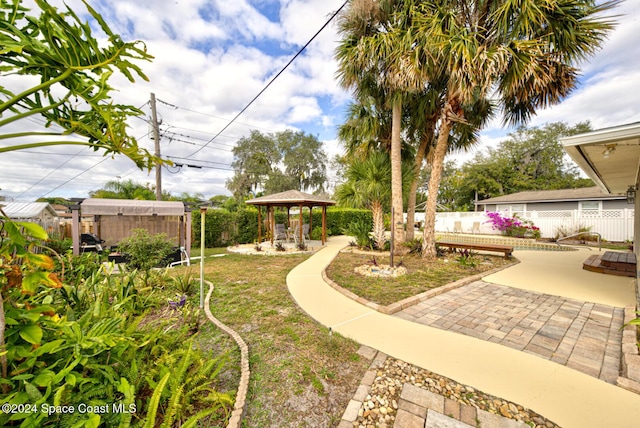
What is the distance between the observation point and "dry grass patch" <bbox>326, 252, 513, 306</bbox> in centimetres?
480

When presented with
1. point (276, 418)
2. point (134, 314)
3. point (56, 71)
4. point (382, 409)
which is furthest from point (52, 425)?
point (134, 314)

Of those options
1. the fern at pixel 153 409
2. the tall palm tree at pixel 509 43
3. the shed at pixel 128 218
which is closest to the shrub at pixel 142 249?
the shed at pixel 128 218

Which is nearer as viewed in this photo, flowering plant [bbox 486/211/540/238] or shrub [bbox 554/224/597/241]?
shrub [bbox 554/224/597/241]

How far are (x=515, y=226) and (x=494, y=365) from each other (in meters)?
16.1

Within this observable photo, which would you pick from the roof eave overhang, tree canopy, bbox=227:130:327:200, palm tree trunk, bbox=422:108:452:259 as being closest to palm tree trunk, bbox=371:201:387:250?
palm tree trunk, bbox=422:108:452:259

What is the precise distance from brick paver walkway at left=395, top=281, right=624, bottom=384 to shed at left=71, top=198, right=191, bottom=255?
267 inches

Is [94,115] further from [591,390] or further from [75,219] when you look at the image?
[75,219]

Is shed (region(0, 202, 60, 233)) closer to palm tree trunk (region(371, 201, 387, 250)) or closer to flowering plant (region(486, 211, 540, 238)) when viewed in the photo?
palm tree trunk (region(371, 201, 387, 250))

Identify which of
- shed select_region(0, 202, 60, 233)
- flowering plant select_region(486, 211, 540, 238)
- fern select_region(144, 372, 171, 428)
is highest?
shed select_region(0, 202, 60, 233)

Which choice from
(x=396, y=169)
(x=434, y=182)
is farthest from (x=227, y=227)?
(x=434, y=182)

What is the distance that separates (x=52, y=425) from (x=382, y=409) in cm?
211

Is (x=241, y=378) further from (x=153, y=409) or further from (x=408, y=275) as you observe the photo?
(x=408, y=275)

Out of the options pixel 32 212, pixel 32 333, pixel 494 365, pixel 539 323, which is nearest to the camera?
pixel 32 333

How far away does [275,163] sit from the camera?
2630cm
